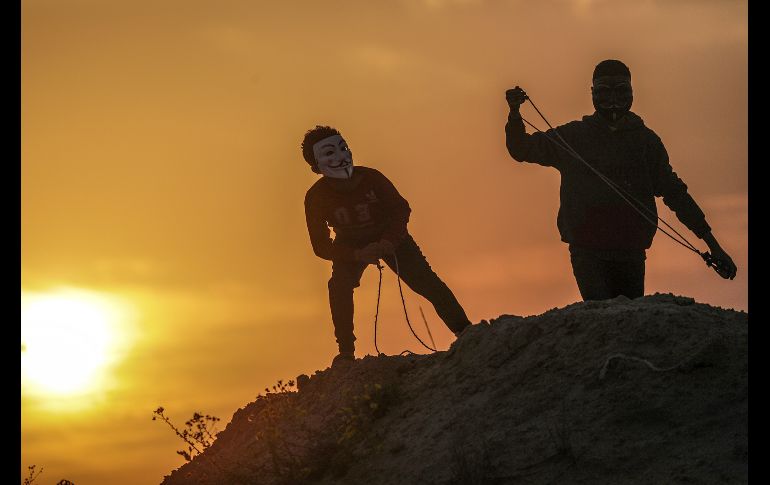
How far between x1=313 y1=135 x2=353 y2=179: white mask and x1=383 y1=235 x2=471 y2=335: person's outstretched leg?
90 centimetres

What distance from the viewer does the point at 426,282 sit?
1205 centimetres

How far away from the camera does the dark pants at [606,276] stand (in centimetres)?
1205

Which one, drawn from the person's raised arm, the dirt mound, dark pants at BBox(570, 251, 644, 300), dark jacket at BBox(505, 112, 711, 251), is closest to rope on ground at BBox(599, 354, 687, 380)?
the dirt mound

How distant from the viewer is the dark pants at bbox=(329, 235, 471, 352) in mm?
12023

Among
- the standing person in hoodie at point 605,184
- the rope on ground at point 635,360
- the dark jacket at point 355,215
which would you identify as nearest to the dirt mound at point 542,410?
the rope on ground at point 635,360

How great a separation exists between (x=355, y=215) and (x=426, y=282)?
3.18 ft

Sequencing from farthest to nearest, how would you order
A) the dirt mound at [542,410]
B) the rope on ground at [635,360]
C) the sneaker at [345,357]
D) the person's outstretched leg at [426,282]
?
the sneaker at [345,357], the person's outstretched leg at [426,282], the rope on ground at [635,360], the dirt mound at [542,410]

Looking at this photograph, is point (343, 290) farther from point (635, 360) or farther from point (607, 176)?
point (635, 360)

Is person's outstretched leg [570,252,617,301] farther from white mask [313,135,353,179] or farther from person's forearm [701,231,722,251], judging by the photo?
white mask [313,135,353,179]

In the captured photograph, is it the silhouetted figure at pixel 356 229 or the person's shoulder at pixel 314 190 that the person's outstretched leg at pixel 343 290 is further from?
the person's shoulder at pixel 314 190

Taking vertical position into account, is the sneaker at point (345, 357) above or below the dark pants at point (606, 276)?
below
